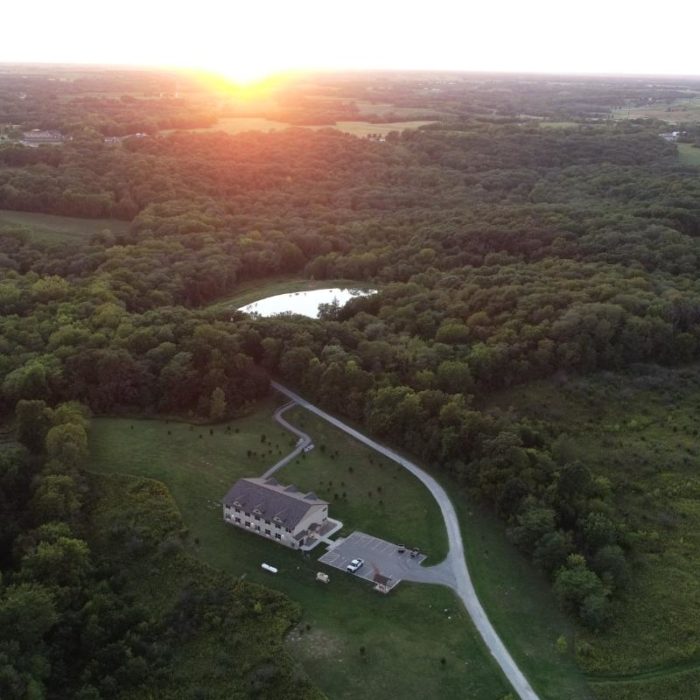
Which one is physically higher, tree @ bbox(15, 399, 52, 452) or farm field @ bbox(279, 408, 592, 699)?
tree @ bbox(15, 399, 52, 452)

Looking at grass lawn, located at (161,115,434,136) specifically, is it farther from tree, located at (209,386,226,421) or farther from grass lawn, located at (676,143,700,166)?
tree, located at (209,386,226,421)

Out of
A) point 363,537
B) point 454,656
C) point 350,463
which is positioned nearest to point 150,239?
point 350,463

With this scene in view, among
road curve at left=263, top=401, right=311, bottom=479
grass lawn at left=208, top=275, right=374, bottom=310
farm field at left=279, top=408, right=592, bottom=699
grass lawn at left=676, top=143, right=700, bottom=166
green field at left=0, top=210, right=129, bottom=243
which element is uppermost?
grass lawn at left=676, top=143, right=700, bottom=166

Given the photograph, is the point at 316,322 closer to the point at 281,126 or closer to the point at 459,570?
the point at 459,570

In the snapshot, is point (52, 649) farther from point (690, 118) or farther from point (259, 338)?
point (690, 118)

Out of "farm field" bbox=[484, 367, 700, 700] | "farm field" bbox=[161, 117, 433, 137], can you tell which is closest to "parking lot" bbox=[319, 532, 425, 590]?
"farm field" bbox=[484, 367, 700, 700]

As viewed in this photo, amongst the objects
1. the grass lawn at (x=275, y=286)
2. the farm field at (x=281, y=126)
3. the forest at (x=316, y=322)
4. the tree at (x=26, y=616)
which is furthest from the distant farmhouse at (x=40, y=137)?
the tree at (x=26, y=616)

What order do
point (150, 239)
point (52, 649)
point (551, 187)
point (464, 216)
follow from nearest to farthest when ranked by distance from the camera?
point (52, 649), point (150, 239), point (464, 216), point (551, 187)
